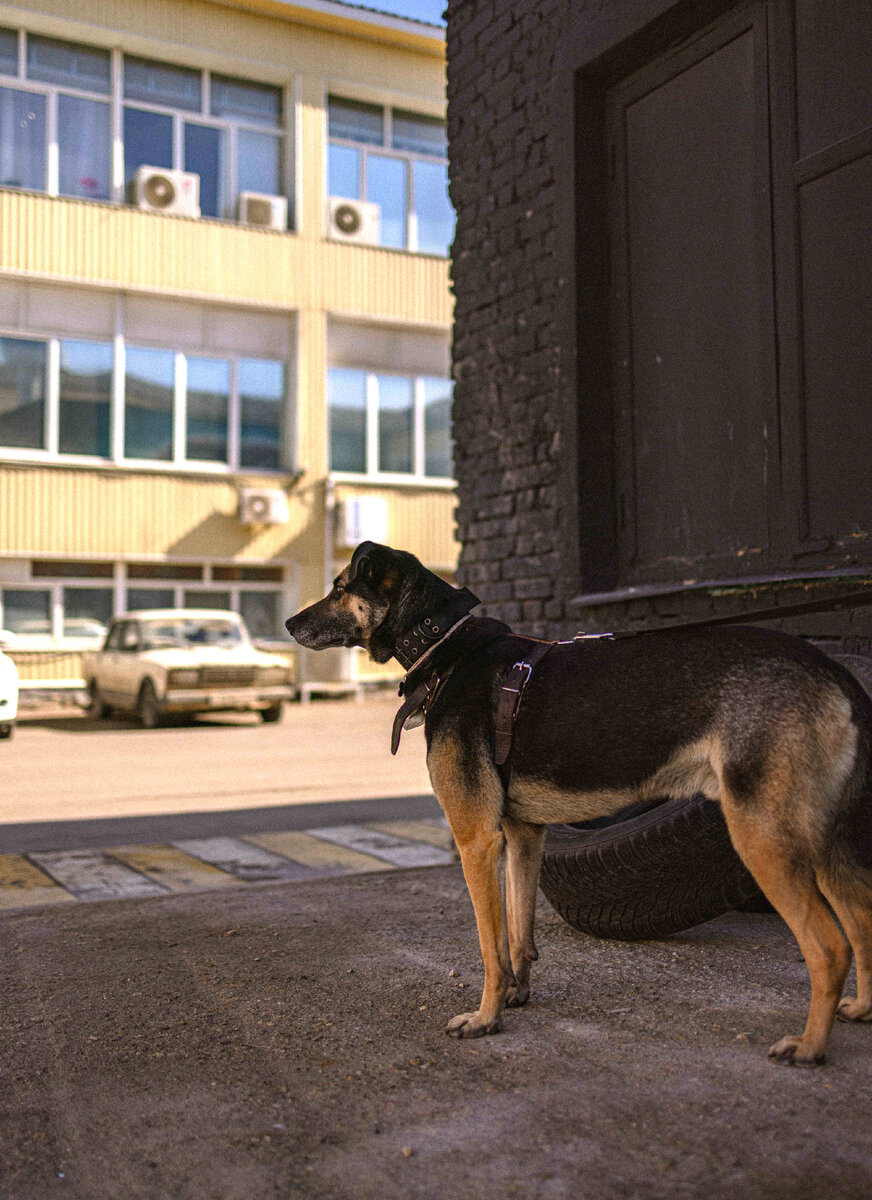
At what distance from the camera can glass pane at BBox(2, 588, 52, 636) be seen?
858 inches

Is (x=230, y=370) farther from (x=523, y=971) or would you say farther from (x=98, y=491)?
(x=523, y=971)

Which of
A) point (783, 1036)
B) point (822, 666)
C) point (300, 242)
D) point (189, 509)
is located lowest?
point (783, 1036)

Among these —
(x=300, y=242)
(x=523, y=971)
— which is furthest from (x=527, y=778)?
(x=300, y=242)

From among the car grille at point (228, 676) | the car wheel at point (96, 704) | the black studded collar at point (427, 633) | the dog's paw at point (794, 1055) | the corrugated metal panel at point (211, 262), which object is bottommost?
the dog's paw at point (794, 1055)

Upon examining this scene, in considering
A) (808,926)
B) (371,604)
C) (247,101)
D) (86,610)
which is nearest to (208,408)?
(86,610)

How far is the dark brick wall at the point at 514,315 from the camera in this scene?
6.38m

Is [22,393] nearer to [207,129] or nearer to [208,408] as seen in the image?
[208,408]

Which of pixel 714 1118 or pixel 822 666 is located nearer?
pixel 714 1118

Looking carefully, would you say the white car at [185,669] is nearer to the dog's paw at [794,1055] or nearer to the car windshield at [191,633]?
the car windshield at [191,633]

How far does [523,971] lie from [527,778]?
2.46 feet

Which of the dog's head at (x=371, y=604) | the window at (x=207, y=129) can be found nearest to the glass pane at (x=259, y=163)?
the window at (x=207, y=129)

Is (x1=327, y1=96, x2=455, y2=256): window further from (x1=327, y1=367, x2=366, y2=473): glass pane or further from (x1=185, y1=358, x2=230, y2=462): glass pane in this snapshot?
(x1=185, y1=358, x2=230, y2=462): glass pane

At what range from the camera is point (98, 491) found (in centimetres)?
2248

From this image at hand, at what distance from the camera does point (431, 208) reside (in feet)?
84.6
